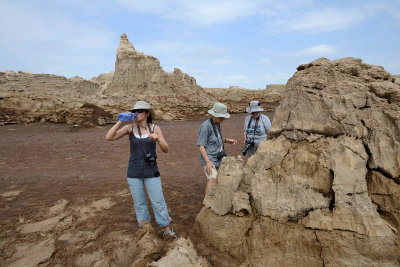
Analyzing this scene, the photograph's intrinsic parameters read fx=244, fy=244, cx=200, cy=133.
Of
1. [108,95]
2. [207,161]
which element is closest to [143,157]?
[207,161]

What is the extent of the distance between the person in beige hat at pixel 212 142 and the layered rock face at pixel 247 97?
19485mm

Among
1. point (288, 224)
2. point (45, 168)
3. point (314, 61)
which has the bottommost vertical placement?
point (45, 168)

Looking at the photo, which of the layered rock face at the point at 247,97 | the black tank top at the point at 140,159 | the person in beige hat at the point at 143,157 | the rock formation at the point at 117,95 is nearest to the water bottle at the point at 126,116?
the person in beige hat at the point at 143,157

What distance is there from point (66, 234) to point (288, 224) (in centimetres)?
282

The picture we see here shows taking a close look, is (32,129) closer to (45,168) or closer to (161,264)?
(45,168)

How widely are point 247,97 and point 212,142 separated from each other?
829 inches

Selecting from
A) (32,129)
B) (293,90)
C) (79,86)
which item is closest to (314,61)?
(293,90)

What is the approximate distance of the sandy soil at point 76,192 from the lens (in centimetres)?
327

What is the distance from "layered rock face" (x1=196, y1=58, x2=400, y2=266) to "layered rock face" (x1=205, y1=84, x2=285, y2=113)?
20.1 metres

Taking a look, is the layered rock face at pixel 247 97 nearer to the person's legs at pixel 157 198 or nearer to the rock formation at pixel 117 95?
the rock formation at pixel 117 95

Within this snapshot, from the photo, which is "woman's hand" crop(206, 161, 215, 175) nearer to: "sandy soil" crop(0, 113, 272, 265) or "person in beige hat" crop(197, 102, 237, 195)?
"person in beige hat" crop(197, 102, 237, 195)

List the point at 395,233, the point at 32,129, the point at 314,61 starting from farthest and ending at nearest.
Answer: the point at 32,129 < the point at 314,61 < the point at 395,233

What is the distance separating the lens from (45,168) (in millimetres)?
7332

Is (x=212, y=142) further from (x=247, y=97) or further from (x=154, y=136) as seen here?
(x=247, y=97)
